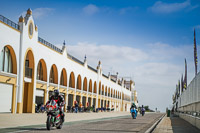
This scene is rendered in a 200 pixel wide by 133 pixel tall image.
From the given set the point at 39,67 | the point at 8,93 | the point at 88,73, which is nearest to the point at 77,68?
the point at 88,73

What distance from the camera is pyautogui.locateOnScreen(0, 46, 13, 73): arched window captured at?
1002 inches

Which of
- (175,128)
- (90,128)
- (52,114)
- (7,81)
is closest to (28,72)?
(7,81)

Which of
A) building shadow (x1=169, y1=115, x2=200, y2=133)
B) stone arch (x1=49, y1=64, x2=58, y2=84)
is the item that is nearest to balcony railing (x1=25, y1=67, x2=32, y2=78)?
stone arch (x1=49, y1=64, x2=58, y2=84)

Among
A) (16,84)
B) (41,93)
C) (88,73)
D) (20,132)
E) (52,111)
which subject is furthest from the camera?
(88,73)

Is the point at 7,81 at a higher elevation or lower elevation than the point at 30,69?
lower

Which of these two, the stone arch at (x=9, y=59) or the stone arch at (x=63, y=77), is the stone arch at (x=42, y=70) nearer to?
the stone arch at (x=9, y=59)

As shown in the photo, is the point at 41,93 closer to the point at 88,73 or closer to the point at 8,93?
the point at 8,93

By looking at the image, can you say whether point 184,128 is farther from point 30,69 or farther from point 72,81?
point 72,81

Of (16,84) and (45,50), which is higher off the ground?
(45,50)

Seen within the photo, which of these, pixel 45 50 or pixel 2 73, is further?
pixel 45 50

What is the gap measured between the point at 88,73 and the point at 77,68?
23.1 ft

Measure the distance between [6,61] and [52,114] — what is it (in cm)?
1551

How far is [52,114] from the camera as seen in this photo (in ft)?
40.2

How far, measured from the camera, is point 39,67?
3441 centimetres
